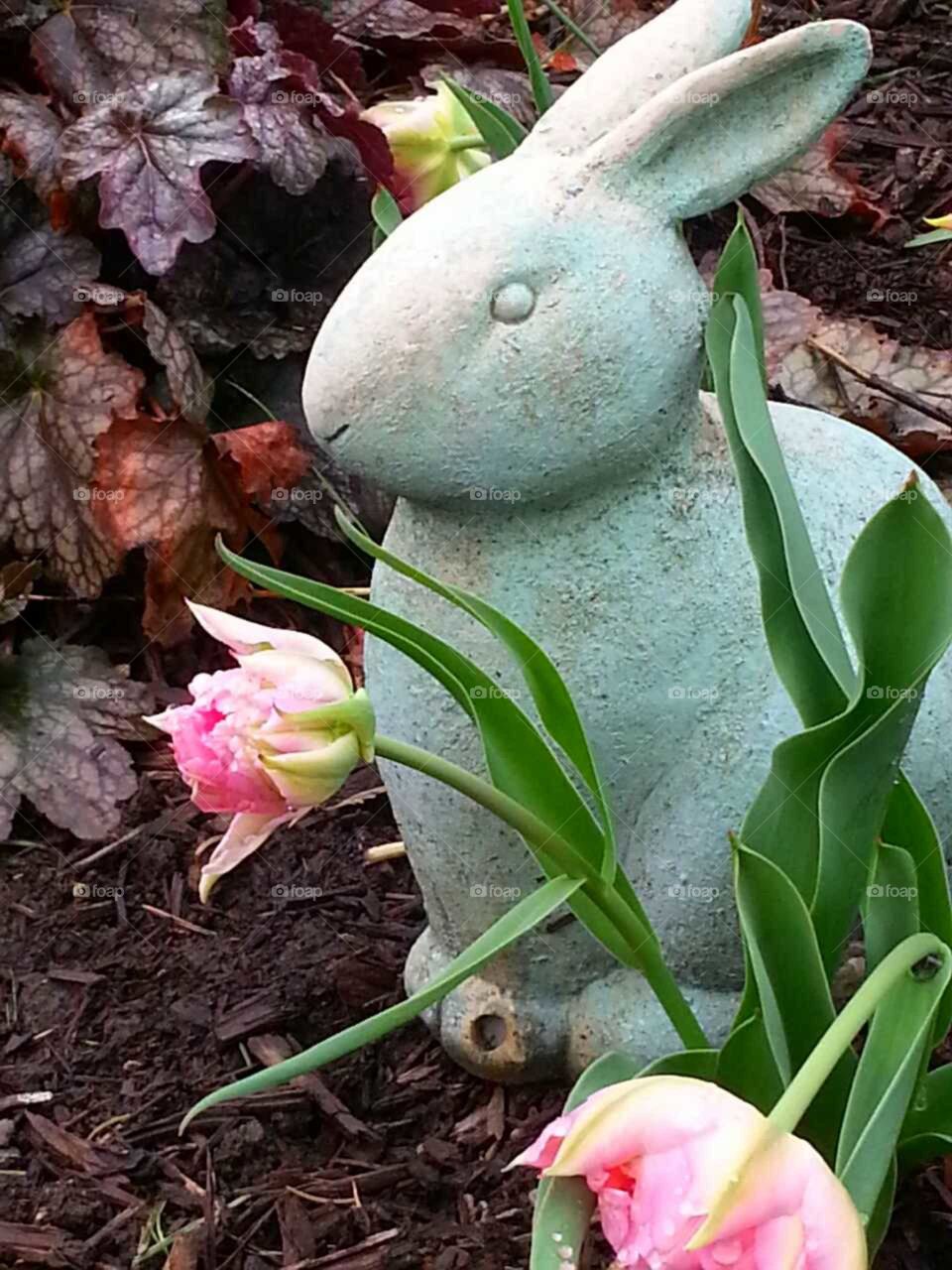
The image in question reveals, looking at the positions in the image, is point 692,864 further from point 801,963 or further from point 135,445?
point 135,445

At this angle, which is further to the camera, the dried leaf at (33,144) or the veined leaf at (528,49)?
the dried leaf at (33,144)

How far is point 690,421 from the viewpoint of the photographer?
115 centimetres

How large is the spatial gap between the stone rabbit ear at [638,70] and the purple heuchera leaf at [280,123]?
93 cm

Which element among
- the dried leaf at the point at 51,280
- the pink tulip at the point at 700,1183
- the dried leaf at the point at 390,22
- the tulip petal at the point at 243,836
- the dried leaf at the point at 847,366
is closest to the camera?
the pink tulip at the point at 700,1183

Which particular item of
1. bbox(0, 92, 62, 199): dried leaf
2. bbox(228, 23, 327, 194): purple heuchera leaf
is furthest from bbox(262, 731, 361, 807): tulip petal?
bbox(0, 92, 62, 199): dried leaf

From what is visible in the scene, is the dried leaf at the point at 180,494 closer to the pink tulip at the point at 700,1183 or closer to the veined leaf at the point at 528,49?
the veined leaf at the point at 528,49

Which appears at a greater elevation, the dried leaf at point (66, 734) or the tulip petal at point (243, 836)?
the tulip petal at point (243, 836)

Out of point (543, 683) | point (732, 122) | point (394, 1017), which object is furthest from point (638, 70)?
point (394, 1017)

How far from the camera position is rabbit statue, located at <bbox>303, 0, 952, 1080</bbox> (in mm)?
1067

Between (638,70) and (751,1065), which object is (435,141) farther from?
(751,1065)

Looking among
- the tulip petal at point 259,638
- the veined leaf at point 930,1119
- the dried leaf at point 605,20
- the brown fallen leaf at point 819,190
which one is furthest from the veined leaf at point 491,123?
the dried leaf at point 605,20

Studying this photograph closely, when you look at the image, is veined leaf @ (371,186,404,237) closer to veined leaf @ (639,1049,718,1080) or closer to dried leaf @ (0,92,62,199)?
veined leaf @ (639,1049,718,1080)

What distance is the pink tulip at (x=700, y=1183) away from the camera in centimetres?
67

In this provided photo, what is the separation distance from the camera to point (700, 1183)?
26.4 inches
